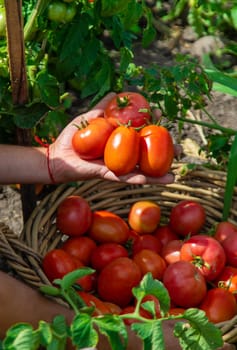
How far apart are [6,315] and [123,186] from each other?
0.84 metres

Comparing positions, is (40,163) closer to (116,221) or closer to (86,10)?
(116,221)

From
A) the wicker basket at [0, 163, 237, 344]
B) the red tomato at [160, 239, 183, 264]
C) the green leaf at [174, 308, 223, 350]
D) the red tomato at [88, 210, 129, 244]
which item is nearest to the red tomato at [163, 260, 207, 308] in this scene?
the red tomato at [160, 239, 183, 264]

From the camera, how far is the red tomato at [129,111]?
2.09 meters

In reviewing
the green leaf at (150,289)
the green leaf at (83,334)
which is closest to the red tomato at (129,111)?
the green leaf at (150,289)

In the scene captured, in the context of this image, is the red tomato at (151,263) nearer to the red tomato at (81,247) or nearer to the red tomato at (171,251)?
the red tomato at (171,251)

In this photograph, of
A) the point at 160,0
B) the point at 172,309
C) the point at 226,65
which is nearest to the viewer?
the point at 172,309

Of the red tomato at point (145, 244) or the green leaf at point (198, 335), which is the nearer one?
the green leaf at point (198, 335)

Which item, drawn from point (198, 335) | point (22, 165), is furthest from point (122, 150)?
point (198, 335)

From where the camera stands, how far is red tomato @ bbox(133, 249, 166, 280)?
2230 mm

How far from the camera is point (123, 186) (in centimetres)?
251

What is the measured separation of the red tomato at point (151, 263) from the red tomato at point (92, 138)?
0.36 metres

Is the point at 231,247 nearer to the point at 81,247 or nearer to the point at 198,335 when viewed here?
the point at 81,247

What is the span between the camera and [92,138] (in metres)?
2.05

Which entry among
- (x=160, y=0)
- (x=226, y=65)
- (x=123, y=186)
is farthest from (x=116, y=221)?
(x=160, y=0)
